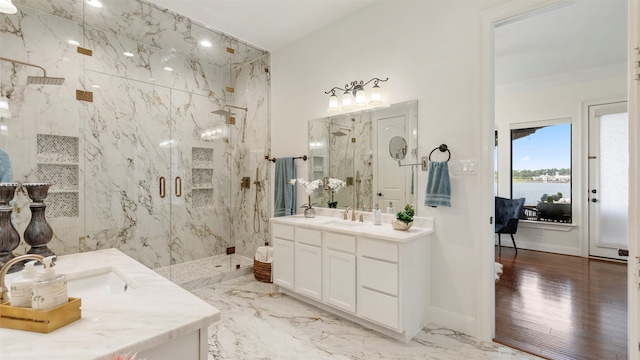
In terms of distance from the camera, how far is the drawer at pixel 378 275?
2287 mm

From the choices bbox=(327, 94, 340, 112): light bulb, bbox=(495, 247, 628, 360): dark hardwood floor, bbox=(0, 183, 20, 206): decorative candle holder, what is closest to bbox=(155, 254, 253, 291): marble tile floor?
bbox=(0, 183, 20, 206): decorative candle holder

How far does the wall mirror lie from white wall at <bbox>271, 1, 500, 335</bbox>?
5.4 inches

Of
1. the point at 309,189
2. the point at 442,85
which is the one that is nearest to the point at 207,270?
the point at 309,189

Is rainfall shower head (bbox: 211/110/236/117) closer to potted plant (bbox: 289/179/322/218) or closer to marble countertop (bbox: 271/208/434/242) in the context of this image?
potted plant (bbox: 289/179/322/218)

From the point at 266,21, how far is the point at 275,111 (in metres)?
1.13

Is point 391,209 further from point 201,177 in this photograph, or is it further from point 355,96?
point 201,177

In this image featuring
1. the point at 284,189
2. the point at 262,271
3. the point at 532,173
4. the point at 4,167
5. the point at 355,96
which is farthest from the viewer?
the point at 532,173

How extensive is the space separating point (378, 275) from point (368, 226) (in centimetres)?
54

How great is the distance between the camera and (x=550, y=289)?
338 centimetres

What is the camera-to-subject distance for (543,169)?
16.8 ft

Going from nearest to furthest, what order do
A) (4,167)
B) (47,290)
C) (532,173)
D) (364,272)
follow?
(47,290) → (4,167) → (364,272) → (532,173)

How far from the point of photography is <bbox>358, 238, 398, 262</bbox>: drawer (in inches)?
90.4

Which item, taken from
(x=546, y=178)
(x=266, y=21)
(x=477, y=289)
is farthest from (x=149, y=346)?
(x=546, y=178)

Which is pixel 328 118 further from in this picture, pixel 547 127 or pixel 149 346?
pixel 547 127
